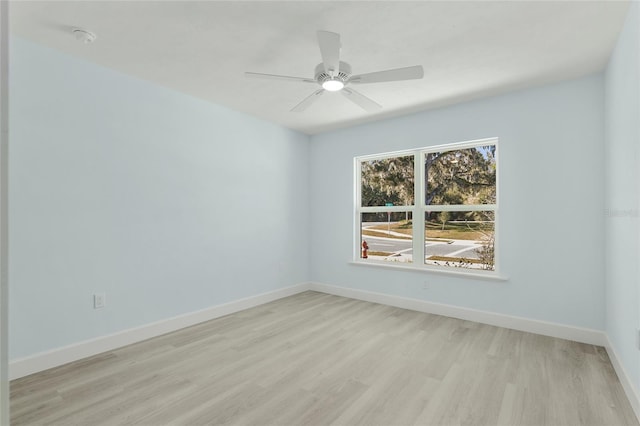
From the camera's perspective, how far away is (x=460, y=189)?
3.86m

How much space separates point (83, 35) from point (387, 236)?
384cm

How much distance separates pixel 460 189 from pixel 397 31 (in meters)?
2.22

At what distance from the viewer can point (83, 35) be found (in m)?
2.28

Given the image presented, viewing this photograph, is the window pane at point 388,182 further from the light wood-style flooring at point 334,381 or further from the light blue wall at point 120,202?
the light wood-style flooring at point 334,381

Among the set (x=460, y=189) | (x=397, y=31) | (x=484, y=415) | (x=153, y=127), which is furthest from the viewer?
(x=460, y=189)

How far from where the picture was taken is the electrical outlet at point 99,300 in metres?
2.75

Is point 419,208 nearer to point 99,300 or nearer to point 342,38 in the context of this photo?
point 342,38

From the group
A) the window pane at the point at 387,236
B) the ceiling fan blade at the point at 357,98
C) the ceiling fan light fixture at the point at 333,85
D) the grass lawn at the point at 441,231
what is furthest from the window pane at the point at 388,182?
the ceiling fan light fixture at the point at 333,85

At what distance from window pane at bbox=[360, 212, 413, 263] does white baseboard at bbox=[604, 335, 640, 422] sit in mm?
2101

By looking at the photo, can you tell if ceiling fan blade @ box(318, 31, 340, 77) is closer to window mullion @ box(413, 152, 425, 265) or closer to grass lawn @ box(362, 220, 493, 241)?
window mullion @ box(413, 152, 425, 265)

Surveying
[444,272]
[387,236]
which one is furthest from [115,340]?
[444,272]

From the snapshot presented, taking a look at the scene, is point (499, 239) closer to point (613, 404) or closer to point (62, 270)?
point (613, 404)

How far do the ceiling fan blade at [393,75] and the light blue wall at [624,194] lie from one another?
48.4 inches

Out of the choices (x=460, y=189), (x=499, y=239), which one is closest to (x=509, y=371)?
(x=499, y=239)
